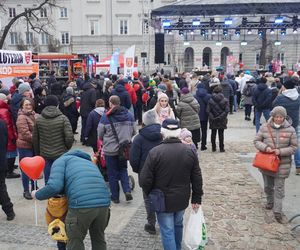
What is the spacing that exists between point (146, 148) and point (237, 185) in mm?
3156

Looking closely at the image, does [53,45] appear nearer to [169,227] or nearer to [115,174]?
[115,174]

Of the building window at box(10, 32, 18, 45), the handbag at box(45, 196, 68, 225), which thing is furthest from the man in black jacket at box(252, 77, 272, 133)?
the building window at box(10, 32, 18, 45)

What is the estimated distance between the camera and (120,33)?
192ft

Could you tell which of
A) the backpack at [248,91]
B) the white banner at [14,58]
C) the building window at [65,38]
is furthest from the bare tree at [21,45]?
the backpack at [248,91]

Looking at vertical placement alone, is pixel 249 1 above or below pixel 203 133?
above

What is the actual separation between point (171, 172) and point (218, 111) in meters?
6.02

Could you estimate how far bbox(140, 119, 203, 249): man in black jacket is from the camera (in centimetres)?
407

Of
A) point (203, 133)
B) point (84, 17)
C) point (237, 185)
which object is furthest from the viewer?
point (84, 17)

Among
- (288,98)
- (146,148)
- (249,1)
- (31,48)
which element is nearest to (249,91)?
(249,1)

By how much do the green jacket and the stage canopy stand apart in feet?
40.2

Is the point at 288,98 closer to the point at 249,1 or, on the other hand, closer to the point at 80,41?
the point at 249,1

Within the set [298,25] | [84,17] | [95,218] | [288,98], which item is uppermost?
[84,17]

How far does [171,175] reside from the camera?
4.09 meters

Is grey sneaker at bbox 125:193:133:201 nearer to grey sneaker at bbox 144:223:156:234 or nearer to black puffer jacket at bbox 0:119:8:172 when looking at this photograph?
grey sneaker at bbox 144:223:156:234
